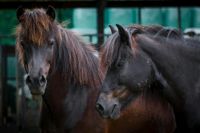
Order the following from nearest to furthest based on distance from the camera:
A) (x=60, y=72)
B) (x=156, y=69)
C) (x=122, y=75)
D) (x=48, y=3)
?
1. (x=122, y=75)
2. (x=156, y=69)
3. (x=60, y=72)
4. (x=48, y=3)

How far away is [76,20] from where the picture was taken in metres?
11.4

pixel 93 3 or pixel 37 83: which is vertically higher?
pixel 93 3

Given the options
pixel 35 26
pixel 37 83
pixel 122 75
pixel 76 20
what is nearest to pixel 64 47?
pixel 35 26

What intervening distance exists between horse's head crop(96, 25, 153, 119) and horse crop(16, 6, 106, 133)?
31.2 inches

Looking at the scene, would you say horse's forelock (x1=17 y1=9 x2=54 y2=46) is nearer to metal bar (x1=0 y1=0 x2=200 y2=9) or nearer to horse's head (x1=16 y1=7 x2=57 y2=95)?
horse's head (x1=16 y1=7 x2=57 y2=95)

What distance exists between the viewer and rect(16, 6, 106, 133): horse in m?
5.05


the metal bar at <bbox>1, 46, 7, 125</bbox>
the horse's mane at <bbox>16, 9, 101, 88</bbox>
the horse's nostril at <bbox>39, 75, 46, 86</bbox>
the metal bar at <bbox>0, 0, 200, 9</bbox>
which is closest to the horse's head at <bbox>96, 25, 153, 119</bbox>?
the horse's nostril at <bbox>39, 75, 46, 86</bbox>

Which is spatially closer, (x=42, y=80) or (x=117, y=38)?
(x=117, y=38)

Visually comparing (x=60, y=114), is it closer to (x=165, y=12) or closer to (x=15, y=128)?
(x=15, y=128)

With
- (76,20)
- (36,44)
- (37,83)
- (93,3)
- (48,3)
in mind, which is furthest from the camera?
(76,20)

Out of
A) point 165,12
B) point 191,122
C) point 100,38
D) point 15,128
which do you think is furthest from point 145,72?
point 165,12

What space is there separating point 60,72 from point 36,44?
48 centimetres

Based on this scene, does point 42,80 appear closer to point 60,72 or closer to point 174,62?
point 60,72

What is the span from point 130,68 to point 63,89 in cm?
114
